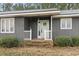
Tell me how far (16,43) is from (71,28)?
6.21m

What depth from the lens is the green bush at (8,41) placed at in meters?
22.2

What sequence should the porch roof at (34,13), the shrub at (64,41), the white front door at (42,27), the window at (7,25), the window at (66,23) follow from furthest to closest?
the white front door at (42,27), the window at (66,23), the window at (7,25), the shrub at (64,41), the porch roof at (34,13)

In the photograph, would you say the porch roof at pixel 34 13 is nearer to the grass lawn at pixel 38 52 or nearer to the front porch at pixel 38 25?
the front porch at pixel 38 25

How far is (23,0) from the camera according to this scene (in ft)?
48.7

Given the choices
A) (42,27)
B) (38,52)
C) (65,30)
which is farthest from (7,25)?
(38,52)

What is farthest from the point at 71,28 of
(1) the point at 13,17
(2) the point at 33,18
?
(1) the point at 13,17

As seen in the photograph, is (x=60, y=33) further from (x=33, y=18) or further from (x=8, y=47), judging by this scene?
(x=8, y=47)

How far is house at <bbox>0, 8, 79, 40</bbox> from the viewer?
2332 centimetres

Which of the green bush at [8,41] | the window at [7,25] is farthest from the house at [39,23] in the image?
the green bush at [8,41]

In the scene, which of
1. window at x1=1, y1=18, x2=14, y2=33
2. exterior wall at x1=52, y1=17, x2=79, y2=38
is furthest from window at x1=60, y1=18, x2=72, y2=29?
window at x1=1, y1=18, x2=14, y2=33

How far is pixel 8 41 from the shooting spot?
2216cm

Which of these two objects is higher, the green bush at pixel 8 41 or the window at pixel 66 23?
the window at pixel 66 23

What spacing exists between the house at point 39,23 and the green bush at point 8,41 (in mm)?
1183

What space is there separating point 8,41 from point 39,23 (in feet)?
17.6
